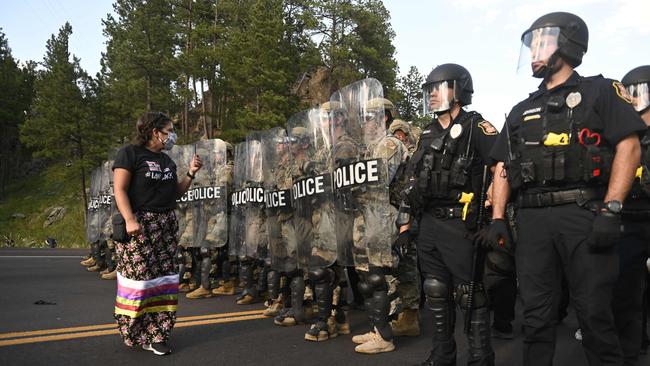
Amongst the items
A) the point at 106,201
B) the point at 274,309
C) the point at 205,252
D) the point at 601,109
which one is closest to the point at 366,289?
the point at 274,309

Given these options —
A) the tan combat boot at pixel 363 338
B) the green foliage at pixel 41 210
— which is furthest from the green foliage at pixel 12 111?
the tan combat boot at pixel 363 338

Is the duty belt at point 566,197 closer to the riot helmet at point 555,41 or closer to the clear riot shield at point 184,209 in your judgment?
the riot helmet at point 555,41

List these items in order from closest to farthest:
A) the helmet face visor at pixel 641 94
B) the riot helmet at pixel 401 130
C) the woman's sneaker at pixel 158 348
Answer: the helmet face visor at pixel 641 94, the woman's sneaker at pixel 158 348, the riot helmet at pixel 401 130

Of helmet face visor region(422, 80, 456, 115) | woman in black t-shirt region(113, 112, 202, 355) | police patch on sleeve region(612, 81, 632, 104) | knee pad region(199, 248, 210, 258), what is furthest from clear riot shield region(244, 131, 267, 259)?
police patch on sleeve region(612, 81, 632, 104)

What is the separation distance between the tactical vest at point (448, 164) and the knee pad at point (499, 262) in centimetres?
59

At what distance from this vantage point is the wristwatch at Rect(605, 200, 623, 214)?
8.25ft

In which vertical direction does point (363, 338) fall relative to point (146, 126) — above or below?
below

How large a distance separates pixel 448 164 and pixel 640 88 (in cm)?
184

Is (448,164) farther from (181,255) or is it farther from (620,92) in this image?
(181,255)

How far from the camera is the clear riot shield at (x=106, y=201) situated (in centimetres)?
932

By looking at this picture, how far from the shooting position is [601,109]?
2.72 m

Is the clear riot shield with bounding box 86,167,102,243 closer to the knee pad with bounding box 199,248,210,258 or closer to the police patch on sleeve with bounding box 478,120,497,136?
the knee pad with bounding box 199,248,210,258

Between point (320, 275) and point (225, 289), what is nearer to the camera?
point (320, 275)

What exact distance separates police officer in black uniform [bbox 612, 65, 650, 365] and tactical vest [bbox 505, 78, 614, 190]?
60 centimetres
